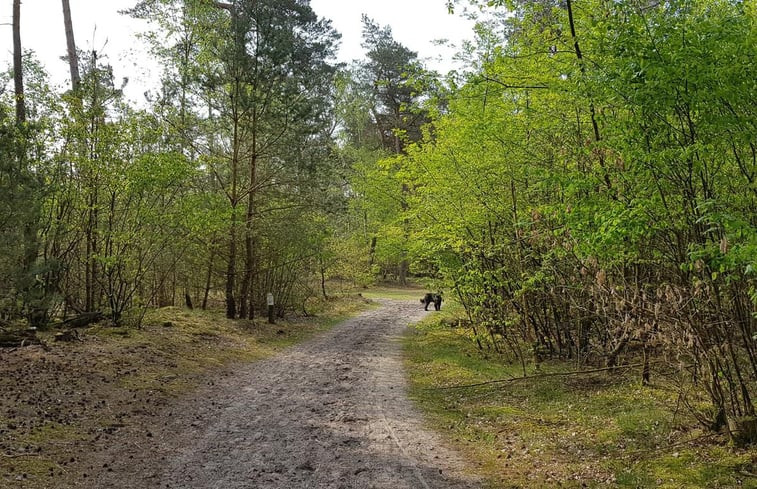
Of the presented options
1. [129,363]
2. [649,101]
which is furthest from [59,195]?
[649,101]

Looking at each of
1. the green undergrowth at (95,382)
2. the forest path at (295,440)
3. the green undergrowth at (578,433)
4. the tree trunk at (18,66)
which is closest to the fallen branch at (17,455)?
the green undergrowth at (95,382)

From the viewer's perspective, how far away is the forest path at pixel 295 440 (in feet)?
16.8

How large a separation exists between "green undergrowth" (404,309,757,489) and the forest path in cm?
56

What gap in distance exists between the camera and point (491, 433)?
658cm

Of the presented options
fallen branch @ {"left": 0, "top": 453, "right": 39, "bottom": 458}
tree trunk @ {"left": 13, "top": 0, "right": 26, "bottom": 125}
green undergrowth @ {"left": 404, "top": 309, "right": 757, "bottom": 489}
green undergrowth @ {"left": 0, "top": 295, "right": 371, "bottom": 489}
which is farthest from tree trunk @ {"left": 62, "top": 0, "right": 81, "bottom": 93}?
green undergrowth @ {"left": 404, "top": 309, "right": 757, "bottom": 489}

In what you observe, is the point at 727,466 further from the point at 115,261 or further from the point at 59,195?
the point at 59,195

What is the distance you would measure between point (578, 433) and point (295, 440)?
350 centimetres

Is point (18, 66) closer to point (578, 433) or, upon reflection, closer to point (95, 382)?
point (95, 382)

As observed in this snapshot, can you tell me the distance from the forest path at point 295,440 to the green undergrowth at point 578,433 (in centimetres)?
56

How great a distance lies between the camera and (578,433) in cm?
624

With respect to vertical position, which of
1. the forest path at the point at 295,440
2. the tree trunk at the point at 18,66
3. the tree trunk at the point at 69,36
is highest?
the tree trunk at the point at 69,36

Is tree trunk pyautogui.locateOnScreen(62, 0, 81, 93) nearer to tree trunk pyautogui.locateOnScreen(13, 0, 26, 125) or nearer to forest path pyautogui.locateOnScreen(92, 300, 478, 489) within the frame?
tree trunk pyautogui.locateOnScreen(13, 0, 26, 125)

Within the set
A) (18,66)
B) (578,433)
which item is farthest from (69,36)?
(578,433)

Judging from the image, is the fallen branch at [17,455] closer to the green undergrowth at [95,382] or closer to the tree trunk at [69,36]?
the green undergrowth at [95,382]
